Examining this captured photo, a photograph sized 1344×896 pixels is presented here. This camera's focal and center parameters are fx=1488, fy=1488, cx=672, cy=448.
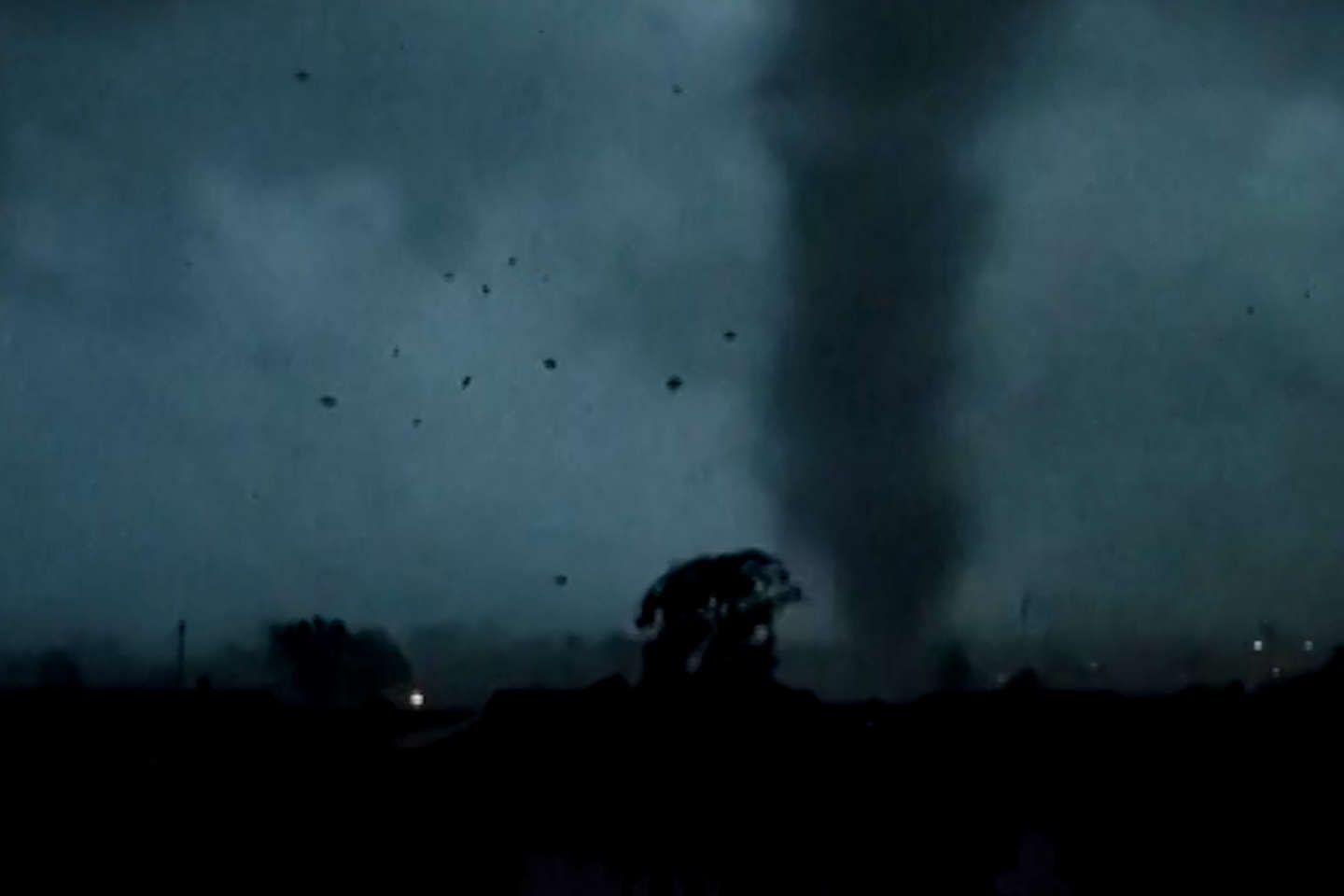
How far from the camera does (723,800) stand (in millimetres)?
18656

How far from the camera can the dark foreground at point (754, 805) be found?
1875 cm

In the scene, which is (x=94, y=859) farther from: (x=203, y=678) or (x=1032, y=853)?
(x=1032, y=853)

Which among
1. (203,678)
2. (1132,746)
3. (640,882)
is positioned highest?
(203,678)

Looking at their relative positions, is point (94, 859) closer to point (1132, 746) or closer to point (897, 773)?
point (897, 773)

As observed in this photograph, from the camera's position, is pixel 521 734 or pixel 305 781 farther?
pixel 305 781

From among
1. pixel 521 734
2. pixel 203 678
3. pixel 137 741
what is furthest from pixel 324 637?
pixel 521 734

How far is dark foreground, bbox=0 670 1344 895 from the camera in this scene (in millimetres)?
18750

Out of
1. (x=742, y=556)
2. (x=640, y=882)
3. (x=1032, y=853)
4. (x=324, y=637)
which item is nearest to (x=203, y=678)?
(x=742, y=556)

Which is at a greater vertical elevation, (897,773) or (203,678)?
(203,678)

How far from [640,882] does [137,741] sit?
27.9ft

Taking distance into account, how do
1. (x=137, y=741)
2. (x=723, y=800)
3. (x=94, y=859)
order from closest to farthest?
(x=723, y=800)
(x=94, y=859)
(x=137, y=741)

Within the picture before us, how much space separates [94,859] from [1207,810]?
14.9 metres

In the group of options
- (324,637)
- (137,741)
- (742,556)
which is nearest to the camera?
(137,741)

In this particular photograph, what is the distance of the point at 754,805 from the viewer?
18625 mm
